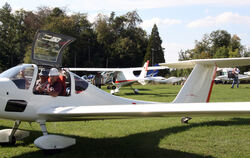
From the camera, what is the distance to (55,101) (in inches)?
204

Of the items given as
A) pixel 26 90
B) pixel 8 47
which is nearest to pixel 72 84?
→ pixel 26 90

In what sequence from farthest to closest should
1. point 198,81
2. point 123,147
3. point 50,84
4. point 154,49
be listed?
point 154,49 < point 198,81 < point 123,147 < point 50,84

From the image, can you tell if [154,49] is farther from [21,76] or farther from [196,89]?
[21,76]

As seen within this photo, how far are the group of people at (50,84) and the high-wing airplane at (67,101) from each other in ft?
0.35

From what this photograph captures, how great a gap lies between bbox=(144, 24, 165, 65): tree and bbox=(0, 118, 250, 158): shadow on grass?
53994 millimetres

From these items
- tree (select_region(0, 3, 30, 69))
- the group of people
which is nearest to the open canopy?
the group of people

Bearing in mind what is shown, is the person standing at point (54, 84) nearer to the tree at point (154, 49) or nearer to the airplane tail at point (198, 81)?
the airplane tail at point (198, 81)

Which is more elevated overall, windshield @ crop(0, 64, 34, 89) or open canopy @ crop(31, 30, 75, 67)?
open canopy @ crop(31, 30, 75, 67)

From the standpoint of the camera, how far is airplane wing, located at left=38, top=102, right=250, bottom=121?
3361mm

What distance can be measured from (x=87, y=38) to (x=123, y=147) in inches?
2369

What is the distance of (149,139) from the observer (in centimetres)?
593

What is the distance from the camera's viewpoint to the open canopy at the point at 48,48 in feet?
17.8

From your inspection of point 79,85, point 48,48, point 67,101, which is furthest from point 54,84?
point 48,48

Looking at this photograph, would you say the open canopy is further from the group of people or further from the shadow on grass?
the shadow on grass
